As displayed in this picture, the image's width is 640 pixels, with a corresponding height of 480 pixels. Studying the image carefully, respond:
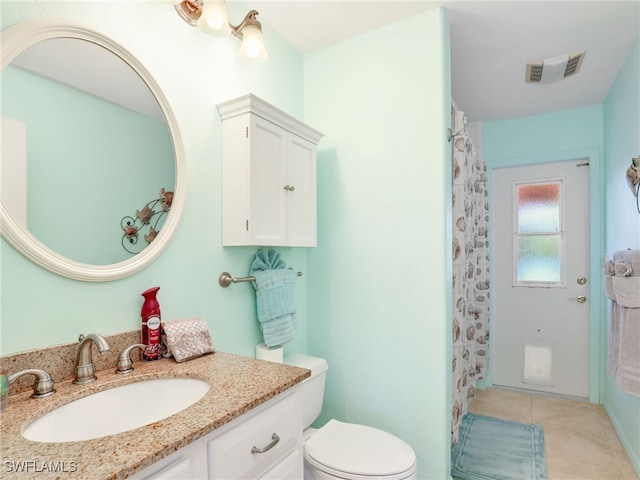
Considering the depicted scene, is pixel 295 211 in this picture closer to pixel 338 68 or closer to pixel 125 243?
pixel 125 243

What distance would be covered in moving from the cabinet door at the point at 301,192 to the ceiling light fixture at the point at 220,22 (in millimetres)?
400

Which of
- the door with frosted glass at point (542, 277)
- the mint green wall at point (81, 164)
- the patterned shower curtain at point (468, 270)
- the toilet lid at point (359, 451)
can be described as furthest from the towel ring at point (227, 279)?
the door with frosted glass at point (542, 277)

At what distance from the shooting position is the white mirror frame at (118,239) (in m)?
0.96

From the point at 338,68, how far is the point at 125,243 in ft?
4.90

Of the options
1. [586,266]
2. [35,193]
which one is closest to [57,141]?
[35,193]

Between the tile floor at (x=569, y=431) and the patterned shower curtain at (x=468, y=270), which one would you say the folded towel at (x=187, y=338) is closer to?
the patterned shower curtain at (x=468, y=270)

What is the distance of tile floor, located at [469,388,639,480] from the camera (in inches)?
81.8

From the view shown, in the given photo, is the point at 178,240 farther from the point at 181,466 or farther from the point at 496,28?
the point at 496,28

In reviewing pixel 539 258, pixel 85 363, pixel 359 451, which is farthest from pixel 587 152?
pixel 85 363

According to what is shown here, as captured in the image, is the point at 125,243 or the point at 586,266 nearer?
the point at 125,243

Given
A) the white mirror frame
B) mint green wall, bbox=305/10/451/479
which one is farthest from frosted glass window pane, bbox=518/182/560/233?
the white mirror frame

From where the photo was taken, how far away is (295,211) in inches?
70.0

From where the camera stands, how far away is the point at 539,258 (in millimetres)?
3252

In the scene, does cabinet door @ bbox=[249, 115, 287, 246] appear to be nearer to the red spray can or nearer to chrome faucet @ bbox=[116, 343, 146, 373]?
the red spray can
